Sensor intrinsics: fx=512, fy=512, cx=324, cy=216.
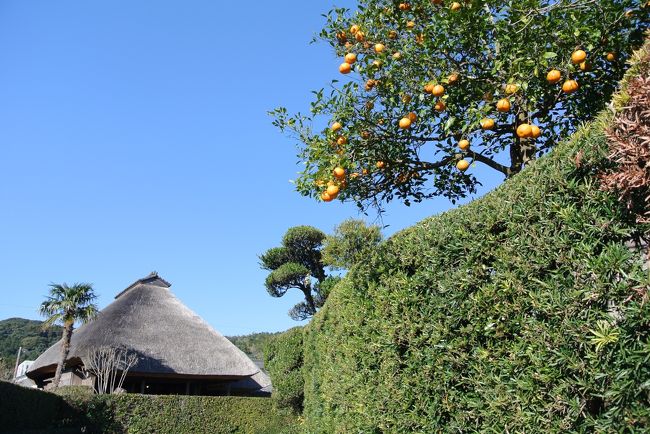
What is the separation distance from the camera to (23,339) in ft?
148

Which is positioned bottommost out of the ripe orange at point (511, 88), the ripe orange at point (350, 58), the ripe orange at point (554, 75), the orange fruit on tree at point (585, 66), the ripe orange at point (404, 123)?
the ripe orange at point (511, 88)

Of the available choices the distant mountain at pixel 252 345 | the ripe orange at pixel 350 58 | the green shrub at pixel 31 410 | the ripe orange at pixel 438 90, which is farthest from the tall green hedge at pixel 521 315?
the distant mountain at pixel 252 345

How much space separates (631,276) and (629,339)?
31 cm

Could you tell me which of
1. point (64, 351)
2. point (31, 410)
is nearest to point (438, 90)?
point (31, 410)

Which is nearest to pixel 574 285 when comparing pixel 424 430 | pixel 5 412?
pixel 424 430

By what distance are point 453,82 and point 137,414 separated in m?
16.3

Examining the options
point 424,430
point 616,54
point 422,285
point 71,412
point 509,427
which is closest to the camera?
point 509,427

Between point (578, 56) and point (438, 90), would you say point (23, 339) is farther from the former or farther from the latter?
point (578, 56)

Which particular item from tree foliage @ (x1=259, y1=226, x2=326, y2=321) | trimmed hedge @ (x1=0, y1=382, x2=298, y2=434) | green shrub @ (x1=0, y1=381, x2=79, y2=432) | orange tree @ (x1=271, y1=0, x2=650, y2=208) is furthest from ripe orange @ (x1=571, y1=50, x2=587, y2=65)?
tree foliage @ (x1=259, y1=226, x2=326, y2=321)

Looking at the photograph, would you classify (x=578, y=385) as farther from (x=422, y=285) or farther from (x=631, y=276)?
(x=422, y=285)

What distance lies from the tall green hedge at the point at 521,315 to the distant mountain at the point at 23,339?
136ft

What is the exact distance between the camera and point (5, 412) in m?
12.9

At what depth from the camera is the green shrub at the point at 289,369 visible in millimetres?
12844

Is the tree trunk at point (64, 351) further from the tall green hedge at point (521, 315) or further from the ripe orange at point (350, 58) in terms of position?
the ripe orange at point (350, 58)
